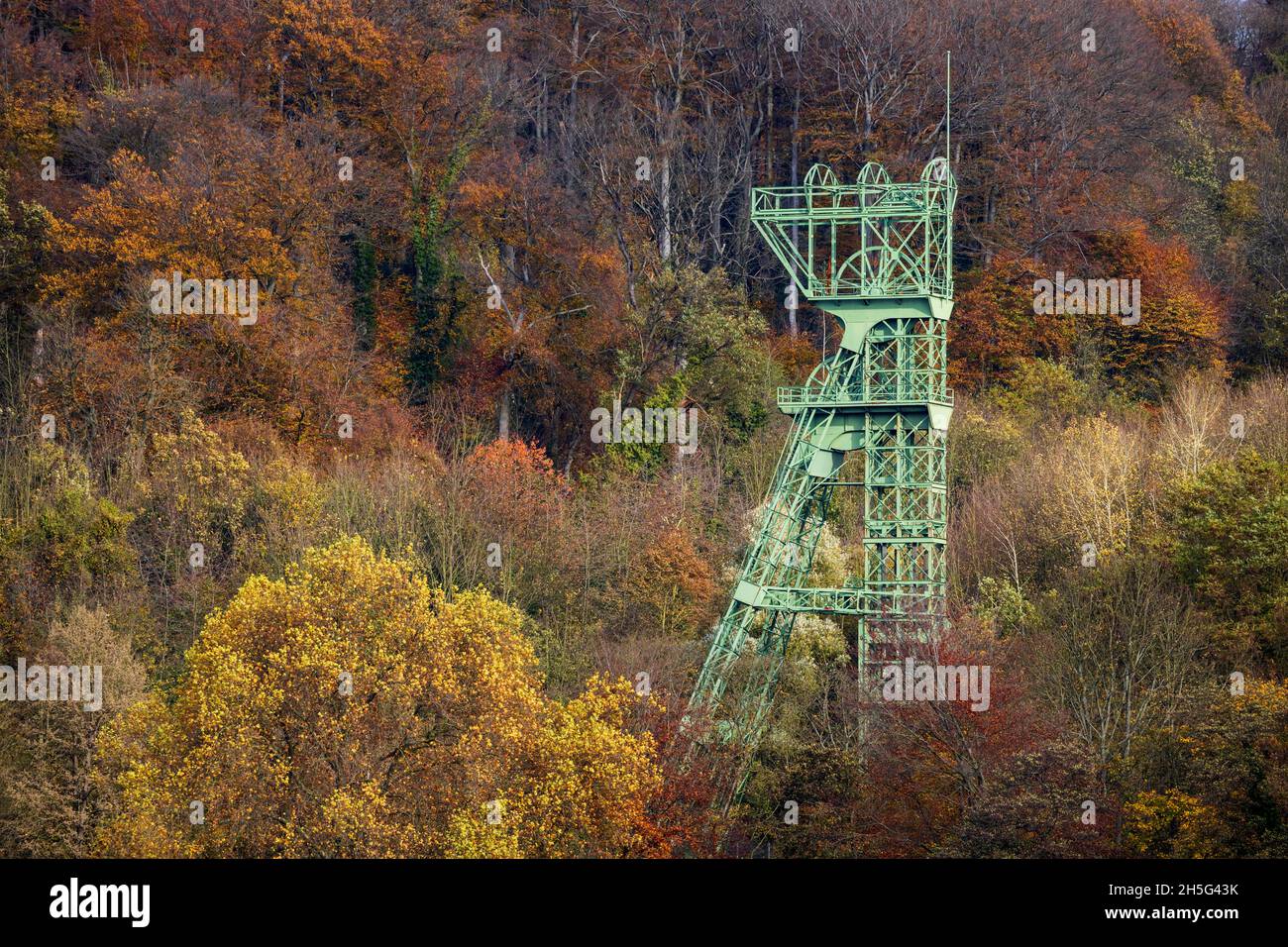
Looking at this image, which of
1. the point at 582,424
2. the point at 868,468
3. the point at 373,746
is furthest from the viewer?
the point at 582,424

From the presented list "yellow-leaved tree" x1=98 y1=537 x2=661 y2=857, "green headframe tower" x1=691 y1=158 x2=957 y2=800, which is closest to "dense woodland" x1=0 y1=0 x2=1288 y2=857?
"yellow-leaved tree" x1=98 y1=537 x2=661 y2=857

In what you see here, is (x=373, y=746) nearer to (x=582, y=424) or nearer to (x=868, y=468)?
(x=868, y=468)

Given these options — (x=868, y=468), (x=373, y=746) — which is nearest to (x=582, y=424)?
(x=868, y=468)

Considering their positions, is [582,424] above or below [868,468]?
above

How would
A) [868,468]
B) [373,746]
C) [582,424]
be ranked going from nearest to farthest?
[373,746]
[868,468]
[582,424]

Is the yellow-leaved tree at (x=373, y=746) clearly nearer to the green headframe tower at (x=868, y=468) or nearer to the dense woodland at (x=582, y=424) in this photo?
the dense woodland at (x=582, y=424)

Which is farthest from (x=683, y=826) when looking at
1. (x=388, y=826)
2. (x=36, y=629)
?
(x=36, y=629)
